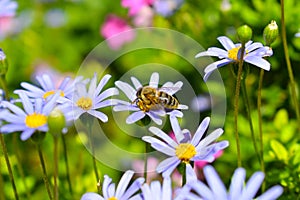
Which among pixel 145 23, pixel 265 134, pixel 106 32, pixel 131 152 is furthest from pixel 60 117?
pixel 106 32

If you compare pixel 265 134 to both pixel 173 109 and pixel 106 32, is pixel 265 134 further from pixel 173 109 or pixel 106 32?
pixel 106 32

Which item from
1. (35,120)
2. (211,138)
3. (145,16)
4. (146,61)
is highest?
(145,16)

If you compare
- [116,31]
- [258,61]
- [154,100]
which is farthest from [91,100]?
[116,31]

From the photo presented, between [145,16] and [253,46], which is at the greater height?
[145,16]

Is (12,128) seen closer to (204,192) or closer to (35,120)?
(35,120)

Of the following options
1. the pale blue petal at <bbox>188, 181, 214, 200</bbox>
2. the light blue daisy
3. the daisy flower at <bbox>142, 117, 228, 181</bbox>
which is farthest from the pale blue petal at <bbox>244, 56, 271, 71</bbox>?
the light blue daisy

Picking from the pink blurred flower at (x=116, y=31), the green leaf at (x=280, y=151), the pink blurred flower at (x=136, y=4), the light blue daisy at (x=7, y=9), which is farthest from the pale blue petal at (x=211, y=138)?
the pink blurred flower at (x=116, y=31)
